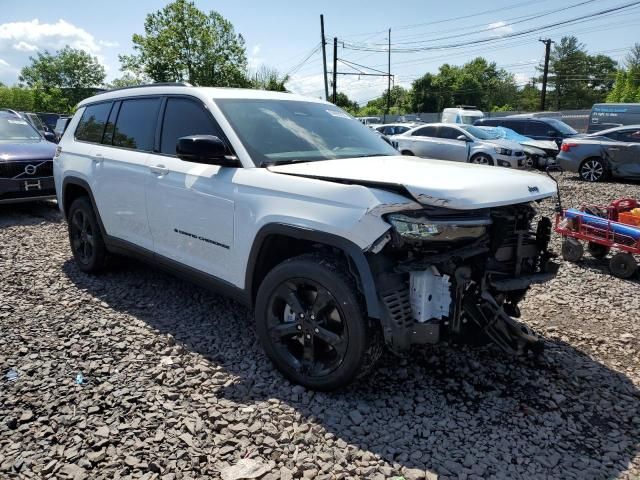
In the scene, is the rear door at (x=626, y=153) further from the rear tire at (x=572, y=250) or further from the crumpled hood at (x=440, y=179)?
the crumpled hood at (x=440, y=179)

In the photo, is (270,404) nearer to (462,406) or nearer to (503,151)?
(462,406)

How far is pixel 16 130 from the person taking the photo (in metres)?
9.41

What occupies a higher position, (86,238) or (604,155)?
(604,155)

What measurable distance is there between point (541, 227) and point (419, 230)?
3.82ft

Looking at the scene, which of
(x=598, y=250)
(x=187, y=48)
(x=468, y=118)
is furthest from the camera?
(x=187, y=48)

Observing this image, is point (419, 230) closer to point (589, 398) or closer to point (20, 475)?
point (589, 398)

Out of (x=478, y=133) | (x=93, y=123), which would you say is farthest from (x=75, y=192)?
(x=478, y=133)

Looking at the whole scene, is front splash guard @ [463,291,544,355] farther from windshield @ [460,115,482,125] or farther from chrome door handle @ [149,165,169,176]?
windshield @ [460,115,482,125]

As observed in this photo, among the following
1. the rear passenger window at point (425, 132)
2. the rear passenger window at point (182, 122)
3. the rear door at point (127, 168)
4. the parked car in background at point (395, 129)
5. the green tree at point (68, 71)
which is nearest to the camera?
the rear passenger window at point (182, 122)

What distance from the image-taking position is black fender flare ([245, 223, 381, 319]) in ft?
8.54

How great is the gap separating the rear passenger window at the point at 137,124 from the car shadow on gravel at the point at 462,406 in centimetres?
157

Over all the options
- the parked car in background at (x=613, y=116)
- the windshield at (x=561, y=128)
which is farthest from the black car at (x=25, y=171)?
the parked car in background at (x=613, y=116)

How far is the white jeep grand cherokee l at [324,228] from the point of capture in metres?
2.62

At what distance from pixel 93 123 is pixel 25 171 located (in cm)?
387
